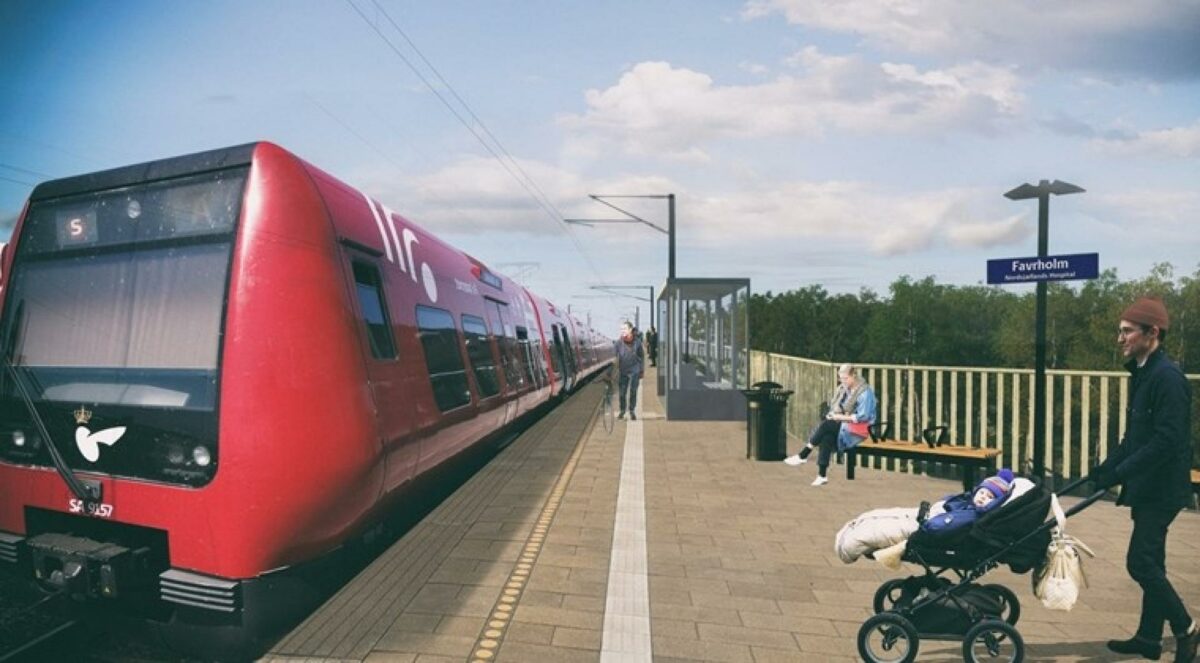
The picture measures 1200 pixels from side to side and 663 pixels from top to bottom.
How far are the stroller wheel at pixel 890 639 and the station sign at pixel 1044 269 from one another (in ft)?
14.9

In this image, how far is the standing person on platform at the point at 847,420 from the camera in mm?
9055

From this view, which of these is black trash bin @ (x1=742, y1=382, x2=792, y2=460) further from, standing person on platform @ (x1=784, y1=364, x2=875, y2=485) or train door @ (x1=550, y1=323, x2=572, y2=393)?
train door @ (x1=550, y1=323, x2=572, y2=393)

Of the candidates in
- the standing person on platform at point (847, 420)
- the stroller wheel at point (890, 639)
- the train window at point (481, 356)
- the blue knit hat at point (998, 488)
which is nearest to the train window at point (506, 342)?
the train window at point (481, 356)

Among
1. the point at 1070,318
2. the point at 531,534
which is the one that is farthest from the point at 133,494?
the point at 1070,318

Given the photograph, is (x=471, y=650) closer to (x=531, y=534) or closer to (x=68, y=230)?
(x=531, y=534)

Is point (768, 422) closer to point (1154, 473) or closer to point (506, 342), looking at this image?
point (506, 342)

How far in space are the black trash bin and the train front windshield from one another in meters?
7.68

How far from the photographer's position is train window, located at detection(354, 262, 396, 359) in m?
4.76

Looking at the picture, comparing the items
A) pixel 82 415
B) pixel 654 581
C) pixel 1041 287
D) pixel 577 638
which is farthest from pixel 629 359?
pixel 82 415

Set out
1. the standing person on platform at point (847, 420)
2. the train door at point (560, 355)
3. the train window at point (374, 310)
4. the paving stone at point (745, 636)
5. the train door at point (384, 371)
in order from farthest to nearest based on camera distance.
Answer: the train door at point (560, 355), the standing person on platform at point (847, 420), the train window at point (374, 310), the train door at point (384, 371), the paving stone at point (745, 636)

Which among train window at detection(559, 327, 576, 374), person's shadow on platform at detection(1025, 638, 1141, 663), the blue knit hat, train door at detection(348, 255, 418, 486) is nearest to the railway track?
train door at detection(348, 255, 418, 486)

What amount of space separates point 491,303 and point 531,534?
4786mm

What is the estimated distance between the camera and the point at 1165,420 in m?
3.96

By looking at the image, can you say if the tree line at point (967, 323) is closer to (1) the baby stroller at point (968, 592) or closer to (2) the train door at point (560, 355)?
(2) the train door at point (560, 355)
